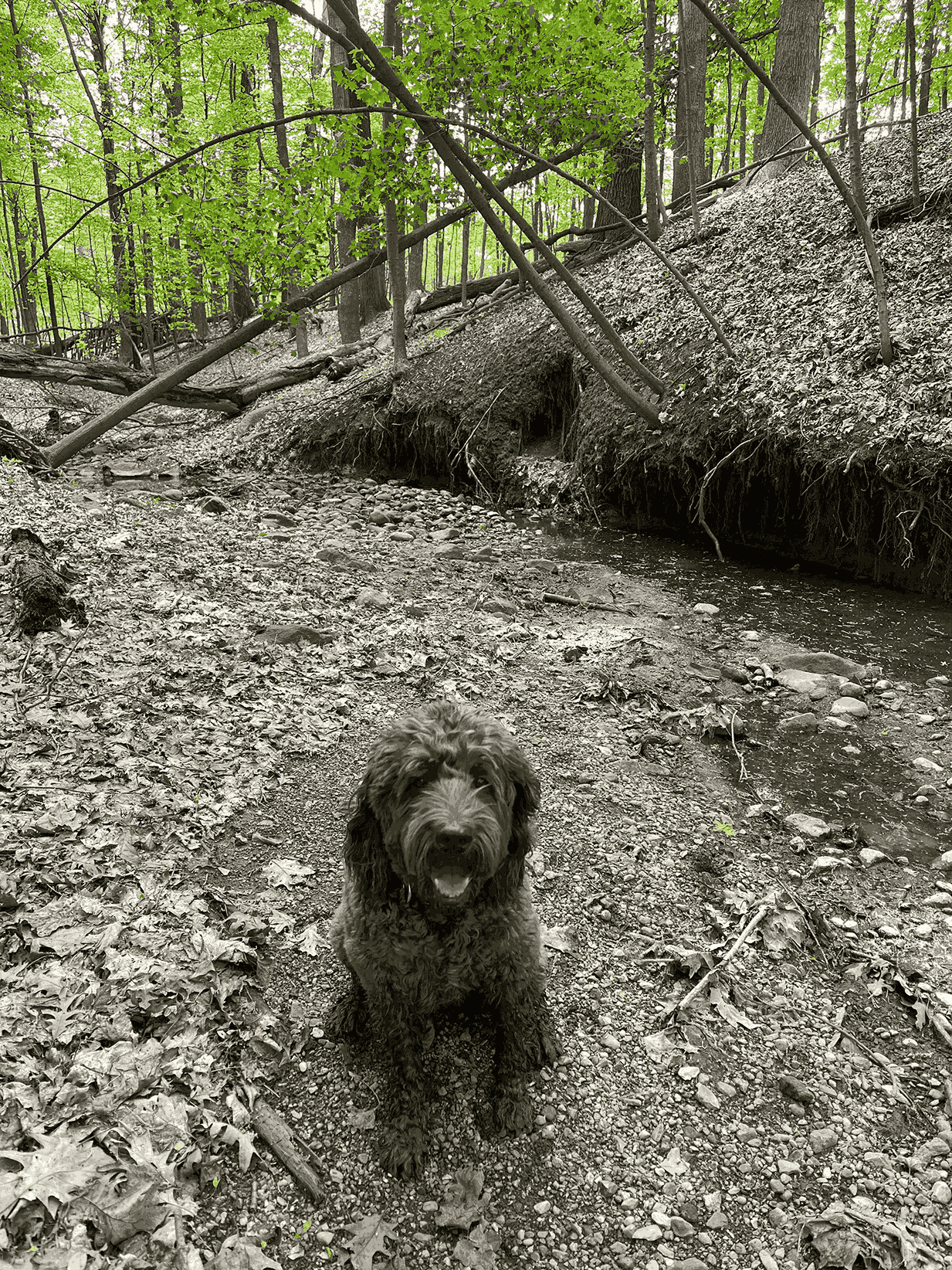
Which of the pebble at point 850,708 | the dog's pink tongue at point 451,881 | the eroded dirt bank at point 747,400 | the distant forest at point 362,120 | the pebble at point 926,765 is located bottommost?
the pebble at point 926,765

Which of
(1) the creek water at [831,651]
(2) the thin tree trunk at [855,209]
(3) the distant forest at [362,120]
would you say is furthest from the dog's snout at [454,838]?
(2) the thin tree trunk at [855,209]

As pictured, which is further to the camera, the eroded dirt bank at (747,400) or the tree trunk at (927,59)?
the tree trunk at (927,59)

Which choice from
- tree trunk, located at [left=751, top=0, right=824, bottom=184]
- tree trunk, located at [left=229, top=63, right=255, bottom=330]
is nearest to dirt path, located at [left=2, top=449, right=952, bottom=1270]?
tree trunk, located at [left=229, top=63, right=255, bottom=330]

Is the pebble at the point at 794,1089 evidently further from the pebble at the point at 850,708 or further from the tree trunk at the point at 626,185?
the tree trunk at the point at 626,185

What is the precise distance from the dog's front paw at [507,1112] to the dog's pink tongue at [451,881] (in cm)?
103

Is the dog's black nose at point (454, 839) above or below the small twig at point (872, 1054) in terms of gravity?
above

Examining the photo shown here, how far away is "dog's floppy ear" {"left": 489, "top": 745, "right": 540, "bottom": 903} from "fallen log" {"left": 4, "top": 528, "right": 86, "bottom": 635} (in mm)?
5045

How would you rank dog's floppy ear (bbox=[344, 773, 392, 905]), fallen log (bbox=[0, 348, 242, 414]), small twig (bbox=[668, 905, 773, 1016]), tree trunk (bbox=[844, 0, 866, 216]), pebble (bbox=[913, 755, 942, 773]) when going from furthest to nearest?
fallen log (bbox=[0, 348, 242, 414]) < tree trunk (bbox=[844, 0, 866, 216]) < pebble (bbox=[913, 755, 942, 773]) < small twig (bbox=[668, 905, 773, 1016]) < dog's floppy ear (bbox=[344, 773, 392, 905])

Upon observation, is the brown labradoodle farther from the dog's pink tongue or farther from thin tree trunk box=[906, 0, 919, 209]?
thin tree trunk box=[906, 0, 919, 209]

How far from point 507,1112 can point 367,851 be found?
1.21 m

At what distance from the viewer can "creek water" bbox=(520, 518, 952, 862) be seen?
16.4 ft

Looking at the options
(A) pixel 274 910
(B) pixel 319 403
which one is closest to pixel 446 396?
(B) pixel 319 403

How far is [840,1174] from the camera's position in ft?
8.94

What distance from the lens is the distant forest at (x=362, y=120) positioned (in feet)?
29.0
